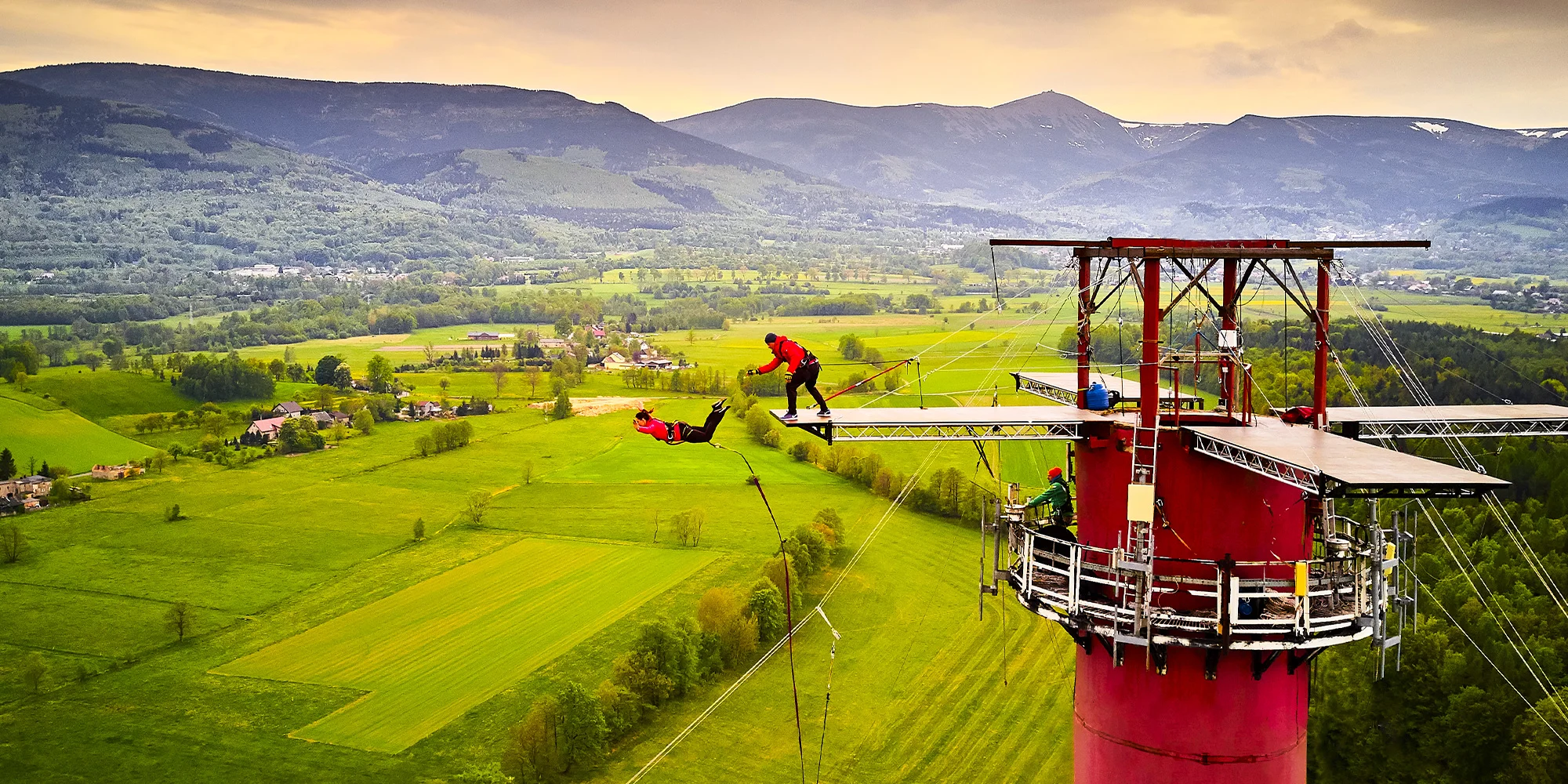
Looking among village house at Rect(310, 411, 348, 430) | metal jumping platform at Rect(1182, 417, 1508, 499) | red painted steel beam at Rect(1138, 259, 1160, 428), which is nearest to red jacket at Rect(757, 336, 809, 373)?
red painted steel beam at Rect(1138, 259, 1160, 428)

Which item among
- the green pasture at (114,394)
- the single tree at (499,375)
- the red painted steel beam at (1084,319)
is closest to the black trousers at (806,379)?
the red painted steel beam at (1084,319)

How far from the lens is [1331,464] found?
10758mm

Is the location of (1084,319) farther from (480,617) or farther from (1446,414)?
(480,617)

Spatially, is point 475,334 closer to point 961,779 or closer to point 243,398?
point 243,398

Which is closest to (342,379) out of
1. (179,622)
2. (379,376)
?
(379,376)

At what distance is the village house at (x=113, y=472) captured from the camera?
91312mm

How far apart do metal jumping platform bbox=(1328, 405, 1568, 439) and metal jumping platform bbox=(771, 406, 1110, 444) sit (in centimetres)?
379

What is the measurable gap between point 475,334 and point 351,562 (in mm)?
125610

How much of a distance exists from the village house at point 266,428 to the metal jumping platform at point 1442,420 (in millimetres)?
102196

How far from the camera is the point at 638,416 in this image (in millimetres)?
18219

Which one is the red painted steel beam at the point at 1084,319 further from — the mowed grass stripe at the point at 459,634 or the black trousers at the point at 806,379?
the mowed grass stripe at the point at 459,634

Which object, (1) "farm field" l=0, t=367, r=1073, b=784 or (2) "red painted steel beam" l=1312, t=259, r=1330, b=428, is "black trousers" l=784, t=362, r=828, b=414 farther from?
(1) "farm field" l=0, t=367, r=1073, b=784

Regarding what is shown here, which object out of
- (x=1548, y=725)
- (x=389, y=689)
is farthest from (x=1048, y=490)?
(x=389, y=689)

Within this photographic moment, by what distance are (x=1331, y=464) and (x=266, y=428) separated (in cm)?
10807
